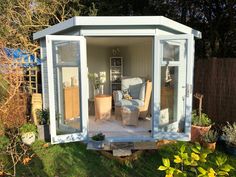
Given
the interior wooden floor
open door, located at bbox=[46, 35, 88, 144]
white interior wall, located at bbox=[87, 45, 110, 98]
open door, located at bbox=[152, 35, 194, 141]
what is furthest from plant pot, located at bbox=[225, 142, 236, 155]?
white interior wall, located at bbox=[87, 45, 110, 98]

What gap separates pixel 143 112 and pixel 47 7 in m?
5.95

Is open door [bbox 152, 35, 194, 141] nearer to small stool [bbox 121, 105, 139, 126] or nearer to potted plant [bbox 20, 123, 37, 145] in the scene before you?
small stool [bbox 121, 105, 139, 126]

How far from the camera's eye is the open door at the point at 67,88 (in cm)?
448

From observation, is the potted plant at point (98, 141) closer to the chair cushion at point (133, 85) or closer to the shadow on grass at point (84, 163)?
the shadow on grass at point (84, 163)

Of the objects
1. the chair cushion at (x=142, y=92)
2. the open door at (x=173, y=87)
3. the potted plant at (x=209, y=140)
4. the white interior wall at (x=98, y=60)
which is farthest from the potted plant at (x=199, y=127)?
the white interior wall at (x=98, y=60)

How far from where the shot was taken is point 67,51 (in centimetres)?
464

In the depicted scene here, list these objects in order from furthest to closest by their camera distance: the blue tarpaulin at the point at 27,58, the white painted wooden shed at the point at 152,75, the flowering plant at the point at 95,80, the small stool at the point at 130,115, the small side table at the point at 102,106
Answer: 1. the blue tarpaulin at the point at 27,58
2. the flowering plant at the point at 95,80
3. the small side table at the point at 102,106
4. the small stool at the point at 130,115
5. the white painted wooden shed at the point at 152,75

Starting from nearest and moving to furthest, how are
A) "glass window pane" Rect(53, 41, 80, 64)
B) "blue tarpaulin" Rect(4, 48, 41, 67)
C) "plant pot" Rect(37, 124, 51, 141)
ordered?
"glass window pane" Rect(53, 41, 80, 64) < "plant pot" Rect(37, 124, 51, 141) < "blue tarpaulin" Rect(4, 48, 41, 67)

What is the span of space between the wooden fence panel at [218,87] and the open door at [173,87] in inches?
55.5

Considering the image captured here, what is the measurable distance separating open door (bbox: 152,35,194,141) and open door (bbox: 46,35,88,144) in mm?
1455

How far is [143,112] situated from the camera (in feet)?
20.5

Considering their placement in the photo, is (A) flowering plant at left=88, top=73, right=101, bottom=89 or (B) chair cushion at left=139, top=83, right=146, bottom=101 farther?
(A) flowering plant at left=88, top=73, right=101, bottom=89

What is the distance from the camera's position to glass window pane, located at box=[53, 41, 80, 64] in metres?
4.54

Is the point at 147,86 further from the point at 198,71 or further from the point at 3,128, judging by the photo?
the point at 3,128
